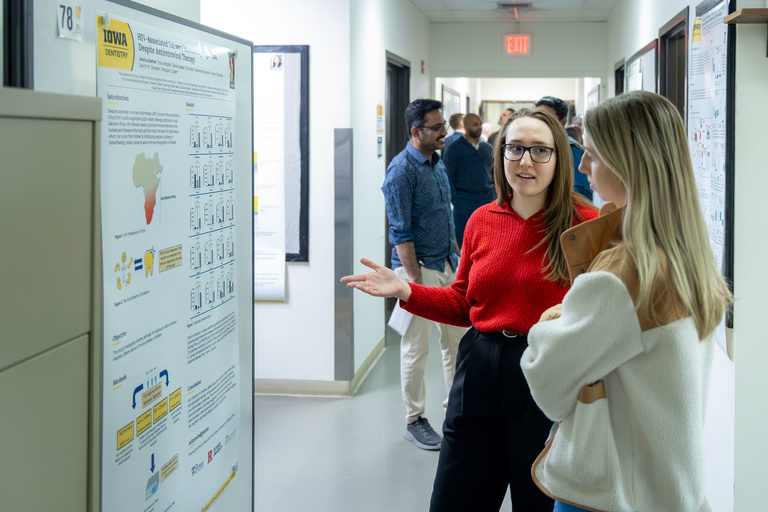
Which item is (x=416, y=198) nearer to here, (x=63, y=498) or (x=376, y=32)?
(x=376, y=32)

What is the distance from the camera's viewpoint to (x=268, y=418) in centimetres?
436

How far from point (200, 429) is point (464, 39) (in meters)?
7.46

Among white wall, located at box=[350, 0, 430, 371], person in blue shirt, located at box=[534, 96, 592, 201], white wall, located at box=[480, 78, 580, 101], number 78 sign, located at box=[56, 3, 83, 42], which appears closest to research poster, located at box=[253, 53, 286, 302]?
white wall, located at box=[350, 0, 430, 371]

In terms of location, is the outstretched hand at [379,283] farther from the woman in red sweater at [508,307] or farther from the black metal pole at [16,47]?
the black metal pole at [16,47]

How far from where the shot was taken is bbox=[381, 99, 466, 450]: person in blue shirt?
12.6 ft

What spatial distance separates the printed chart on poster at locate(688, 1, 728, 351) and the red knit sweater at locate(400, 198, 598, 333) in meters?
0.82

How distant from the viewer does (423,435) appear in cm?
397

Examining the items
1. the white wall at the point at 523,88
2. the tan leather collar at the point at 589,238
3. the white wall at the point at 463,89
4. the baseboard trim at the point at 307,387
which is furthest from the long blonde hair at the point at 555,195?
the white wall at the point at 523,88

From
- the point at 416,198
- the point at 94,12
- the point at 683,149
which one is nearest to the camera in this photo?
the point at 683,149

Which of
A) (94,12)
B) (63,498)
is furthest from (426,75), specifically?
(63,498)

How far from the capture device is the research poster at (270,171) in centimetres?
462

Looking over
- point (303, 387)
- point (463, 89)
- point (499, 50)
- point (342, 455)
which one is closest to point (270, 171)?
point (303, 387)

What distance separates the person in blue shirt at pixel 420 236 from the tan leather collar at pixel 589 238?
2330 mm

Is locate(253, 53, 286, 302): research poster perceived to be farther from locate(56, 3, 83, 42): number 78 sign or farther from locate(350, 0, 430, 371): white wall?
locate(56, 3, 83, 42): number 78 sign
